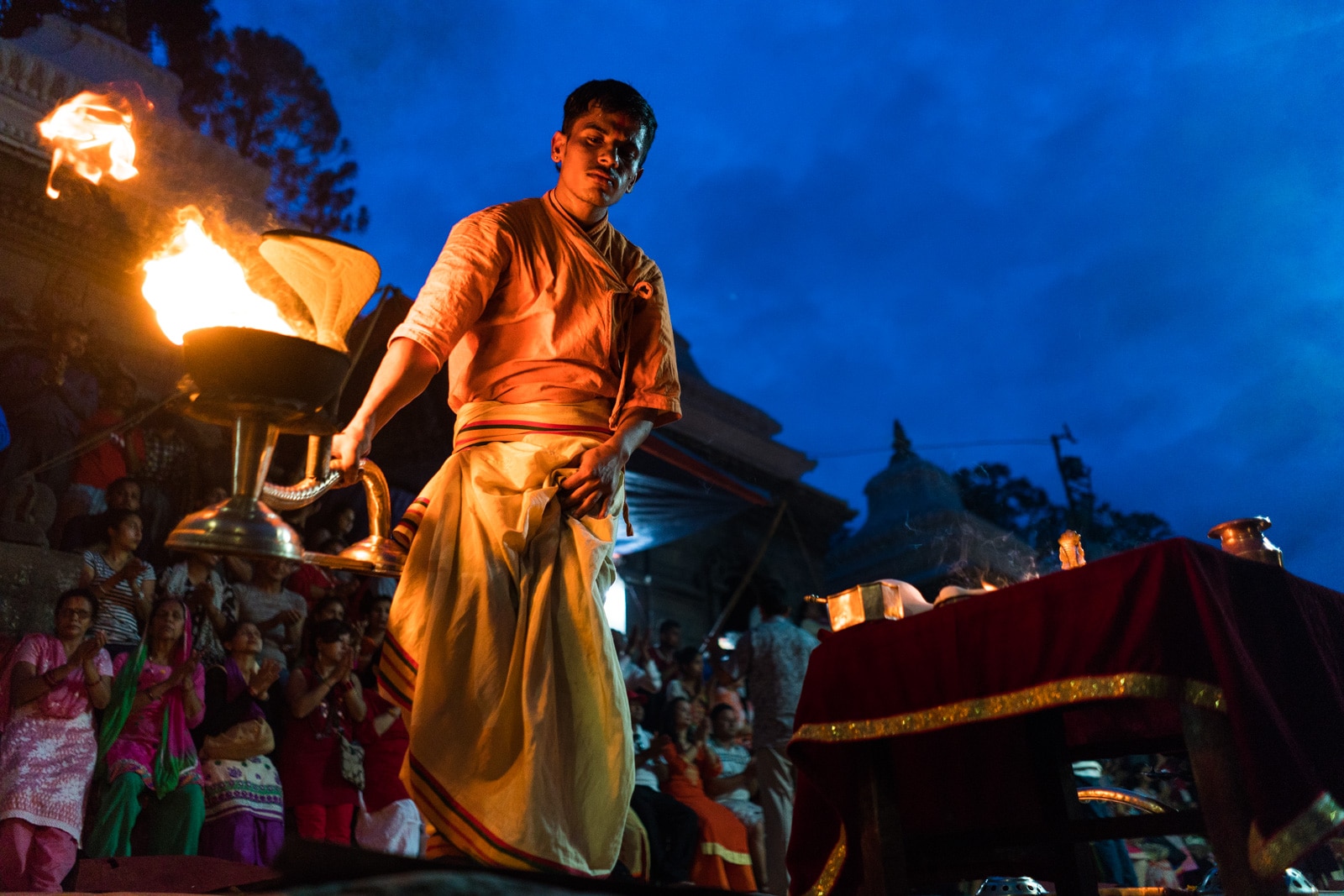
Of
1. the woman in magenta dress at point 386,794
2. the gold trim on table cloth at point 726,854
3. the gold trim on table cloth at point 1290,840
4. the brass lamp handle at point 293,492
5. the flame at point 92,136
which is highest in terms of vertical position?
the flame at point 92,136

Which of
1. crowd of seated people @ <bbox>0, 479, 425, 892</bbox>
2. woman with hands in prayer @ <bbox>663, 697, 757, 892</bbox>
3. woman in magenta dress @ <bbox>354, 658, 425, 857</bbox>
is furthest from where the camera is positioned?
woman with hands in prayer @ <bbox>663, 697, 757, 892</bbox>

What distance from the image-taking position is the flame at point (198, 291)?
208 centimetres

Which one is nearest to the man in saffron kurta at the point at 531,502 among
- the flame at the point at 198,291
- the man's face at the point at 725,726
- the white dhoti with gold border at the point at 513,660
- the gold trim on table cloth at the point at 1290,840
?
the white dhoti with gold border at the point at 513,660

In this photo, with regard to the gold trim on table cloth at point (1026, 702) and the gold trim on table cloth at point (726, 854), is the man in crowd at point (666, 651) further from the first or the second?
the gold trim on table cloth at point (1026, 702)

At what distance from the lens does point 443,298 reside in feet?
7.13

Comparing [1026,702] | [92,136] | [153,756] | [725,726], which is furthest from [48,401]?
[1026,702]

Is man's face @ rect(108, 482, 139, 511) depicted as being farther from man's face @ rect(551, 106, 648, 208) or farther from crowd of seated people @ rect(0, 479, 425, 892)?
man's face @ rect(551, 106, 648, 208)

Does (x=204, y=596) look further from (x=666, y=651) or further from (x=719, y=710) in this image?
(x=666, y=651)

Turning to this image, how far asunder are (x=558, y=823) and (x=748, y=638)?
4617 mm

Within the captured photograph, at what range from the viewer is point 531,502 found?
2098 mm

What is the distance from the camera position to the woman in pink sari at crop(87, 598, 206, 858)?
4137 mm

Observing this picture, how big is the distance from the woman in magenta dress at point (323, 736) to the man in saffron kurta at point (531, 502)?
10.2 ft

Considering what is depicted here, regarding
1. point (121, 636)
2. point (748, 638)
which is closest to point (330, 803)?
point (121, 636)

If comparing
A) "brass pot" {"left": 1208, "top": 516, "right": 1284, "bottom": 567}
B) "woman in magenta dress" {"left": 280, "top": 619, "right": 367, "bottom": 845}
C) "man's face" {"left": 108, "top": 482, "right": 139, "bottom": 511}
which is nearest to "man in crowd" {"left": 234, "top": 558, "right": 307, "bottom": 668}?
"woman in magenta dress" {"left": 280, "top": 619, "right": 367, "bottom": 845}
